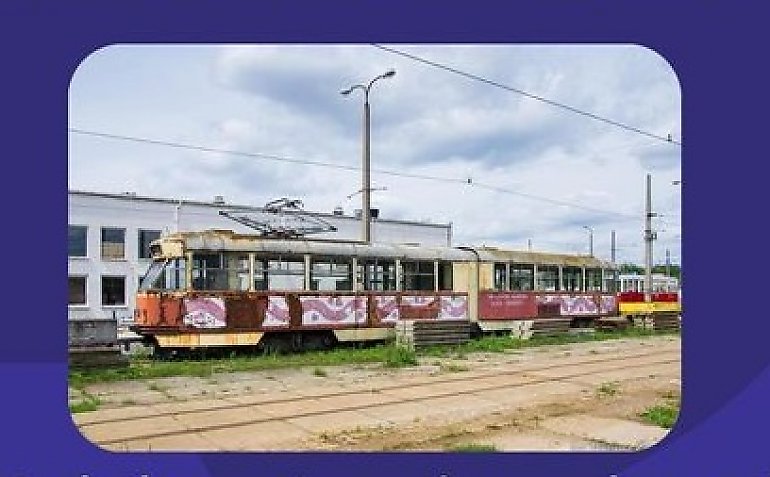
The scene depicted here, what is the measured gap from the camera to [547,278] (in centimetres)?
1446

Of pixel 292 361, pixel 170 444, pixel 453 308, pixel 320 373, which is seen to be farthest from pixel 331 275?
pixel 170 444

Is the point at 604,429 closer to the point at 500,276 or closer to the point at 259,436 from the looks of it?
the point at 259,436

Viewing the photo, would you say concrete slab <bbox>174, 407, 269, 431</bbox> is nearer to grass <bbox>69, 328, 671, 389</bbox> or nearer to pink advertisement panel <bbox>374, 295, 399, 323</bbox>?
grass <bbox>69, 328, 671, 389</bbox>

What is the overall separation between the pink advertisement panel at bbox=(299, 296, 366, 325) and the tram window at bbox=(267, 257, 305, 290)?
0.94ft

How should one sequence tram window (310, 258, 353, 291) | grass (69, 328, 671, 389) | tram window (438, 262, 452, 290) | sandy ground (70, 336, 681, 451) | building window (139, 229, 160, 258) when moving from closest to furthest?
sandy ground (70, 336, 681, 451) → building window (139, 229, 160, 258) → grass (69, 328, 671, 389) → tram window (310, 258, 353, 291) → tram window (438, 262, 452, 290)

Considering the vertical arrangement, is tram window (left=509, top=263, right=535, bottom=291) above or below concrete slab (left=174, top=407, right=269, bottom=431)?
above

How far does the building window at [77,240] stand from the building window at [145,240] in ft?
13.9

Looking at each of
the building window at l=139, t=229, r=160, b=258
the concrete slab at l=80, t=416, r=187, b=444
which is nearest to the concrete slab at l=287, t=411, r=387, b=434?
the concrete slab at l=80, t=416, r=187, b=444

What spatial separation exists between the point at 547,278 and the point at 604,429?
34.4 feet

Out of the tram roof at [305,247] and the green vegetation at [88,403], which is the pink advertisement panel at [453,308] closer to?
the tram roof at [305,247]

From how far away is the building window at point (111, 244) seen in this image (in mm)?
4006

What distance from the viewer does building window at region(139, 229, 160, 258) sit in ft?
24.1

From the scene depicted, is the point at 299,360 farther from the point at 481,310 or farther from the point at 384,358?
the point at 481,310

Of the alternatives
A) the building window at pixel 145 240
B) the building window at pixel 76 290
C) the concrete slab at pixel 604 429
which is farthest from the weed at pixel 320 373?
the building window at pixel 76 290
